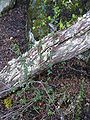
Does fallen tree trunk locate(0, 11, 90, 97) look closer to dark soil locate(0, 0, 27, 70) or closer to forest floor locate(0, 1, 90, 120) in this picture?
forest floor locate(0, 1, 90, 120)

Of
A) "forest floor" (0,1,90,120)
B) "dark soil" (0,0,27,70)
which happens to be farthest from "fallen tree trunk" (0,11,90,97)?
"dark soil" (0,0,27,70)

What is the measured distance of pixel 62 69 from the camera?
3.72 m

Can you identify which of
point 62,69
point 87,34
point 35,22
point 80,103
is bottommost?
point 80,103

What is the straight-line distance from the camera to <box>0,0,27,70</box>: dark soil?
14.3ft

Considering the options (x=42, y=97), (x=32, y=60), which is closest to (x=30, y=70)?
(x=32, y=60)

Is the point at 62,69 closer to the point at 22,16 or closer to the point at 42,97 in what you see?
the point at 42,97

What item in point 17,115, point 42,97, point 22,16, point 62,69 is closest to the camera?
point 17,115

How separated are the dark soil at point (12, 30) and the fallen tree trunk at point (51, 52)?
0.58 metres

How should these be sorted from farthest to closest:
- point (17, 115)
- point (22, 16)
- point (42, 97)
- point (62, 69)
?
point (22, 16)
point (62, 69)
point (42, 97)
point (17, 115)

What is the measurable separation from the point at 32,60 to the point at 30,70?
4.8 inches

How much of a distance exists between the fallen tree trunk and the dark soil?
0.58 m

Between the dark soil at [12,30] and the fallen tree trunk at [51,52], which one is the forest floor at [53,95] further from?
the fallen tree trunk at [51,52]

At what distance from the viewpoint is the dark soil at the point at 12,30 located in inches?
171

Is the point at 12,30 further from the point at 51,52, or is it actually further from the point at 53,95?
the point at 53,95
